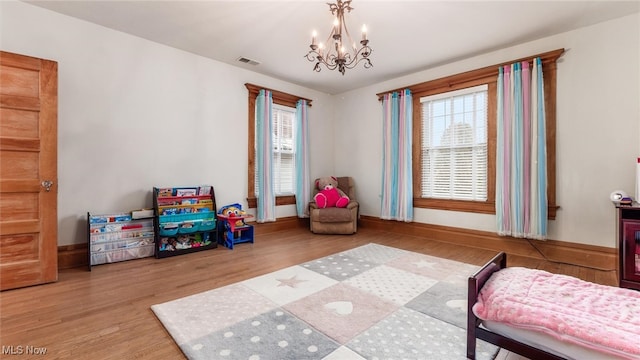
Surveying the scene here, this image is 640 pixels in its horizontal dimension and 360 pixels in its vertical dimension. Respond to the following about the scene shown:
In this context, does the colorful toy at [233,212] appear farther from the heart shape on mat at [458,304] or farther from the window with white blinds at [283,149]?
the heart shape on mat at [458,304]

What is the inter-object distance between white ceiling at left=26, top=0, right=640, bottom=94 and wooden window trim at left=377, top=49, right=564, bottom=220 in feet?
1.01

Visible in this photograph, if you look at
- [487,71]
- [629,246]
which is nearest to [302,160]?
[487,71]

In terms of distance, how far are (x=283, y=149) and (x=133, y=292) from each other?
3.32 metres

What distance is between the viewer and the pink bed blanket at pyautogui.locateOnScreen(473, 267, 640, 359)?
1.16 m

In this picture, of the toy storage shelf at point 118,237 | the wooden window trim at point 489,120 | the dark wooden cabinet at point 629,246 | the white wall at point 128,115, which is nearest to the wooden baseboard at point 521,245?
the wooden window trim at point 489,120

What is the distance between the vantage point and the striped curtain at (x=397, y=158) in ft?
15.5

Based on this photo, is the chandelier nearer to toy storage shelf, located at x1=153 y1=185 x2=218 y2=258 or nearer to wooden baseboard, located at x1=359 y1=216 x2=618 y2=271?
toy storage shelf, located at x1=153 y1=185 x2=218 y2=258

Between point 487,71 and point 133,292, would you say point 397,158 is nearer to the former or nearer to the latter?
point 487,71

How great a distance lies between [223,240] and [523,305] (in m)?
3.72

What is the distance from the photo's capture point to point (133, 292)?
8.07ft

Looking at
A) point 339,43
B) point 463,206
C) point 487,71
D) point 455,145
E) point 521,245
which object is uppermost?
point 487,71

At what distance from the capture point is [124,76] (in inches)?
137

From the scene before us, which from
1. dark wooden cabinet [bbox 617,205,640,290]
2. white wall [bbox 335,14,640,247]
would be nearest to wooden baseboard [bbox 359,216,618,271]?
white wall [bbox 335,14,640,247]

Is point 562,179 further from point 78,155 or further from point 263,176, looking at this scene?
point 78,155
